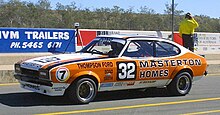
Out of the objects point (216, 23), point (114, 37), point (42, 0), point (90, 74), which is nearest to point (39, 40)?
point (114, 37)

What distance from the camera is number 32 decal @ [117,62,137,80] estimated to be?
9.86m

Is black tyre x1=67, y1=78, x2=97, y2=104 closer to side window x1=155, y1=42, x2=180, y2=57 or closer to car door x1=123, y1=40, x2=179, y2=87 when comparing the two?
car door x1=123, y1=40, x2=179, y2=87

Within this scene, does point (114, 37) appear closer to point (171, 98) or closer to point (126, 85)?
point (126, 85)

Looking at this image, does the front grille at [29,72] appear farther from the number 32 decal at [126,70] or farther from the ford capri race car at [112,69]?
the number 32 decal at [126,70]

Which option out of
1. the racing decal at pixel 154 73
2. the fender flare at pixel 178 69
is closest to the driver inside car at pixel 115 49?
the racing decal at pixel 154 73

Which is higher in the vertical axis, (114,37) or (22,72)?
(114,37)

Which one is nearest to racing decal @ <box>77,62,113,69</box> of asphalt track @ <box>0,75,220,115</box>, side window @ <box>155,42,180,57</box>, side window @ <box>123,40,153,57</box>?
side window @ <box>123,40,153,57</box>

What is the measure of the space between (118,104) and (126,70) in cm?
77

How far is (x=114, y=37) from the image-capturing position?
10.6 m

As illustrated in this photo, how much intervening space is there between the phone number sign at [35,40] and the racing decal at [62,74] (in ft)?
24.9

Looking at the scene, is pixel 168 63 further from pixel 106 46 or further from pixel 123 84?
pixel 106 46

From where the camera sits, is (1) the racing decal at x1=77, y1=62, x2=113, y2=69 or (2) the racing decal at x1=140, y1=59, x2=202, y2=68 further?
(2) the racing decal at x1=140, y1=59, x2=202, y2=68

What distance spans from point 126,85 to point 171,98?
4.57ft

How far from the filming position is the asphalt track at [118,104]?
8812 millimetres
